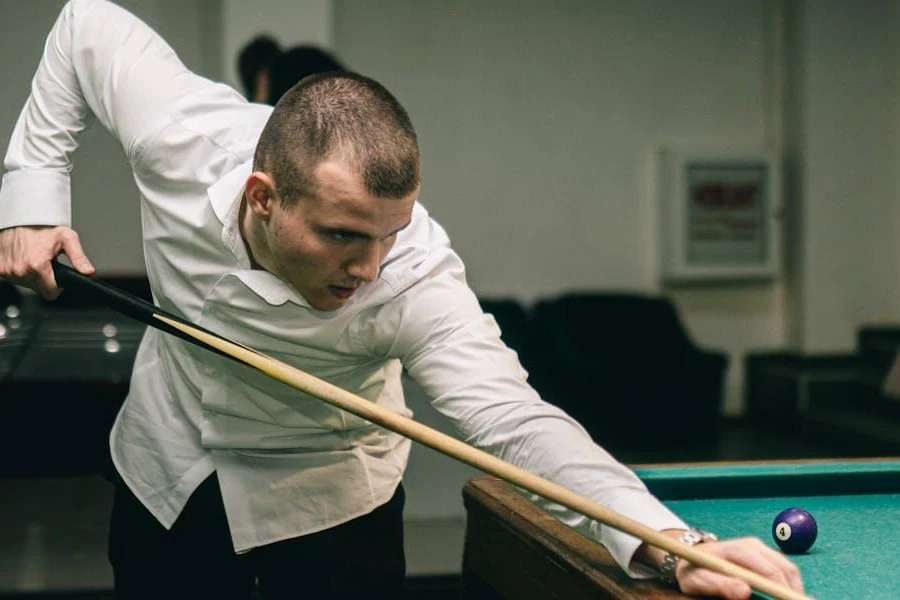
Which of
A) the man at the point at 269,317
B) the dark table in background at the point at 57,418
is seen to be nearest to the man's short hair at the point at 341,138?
the man at the point at 269,317

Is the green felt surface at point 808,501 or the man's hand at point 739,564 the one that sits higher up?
the man's hand at point 739,564

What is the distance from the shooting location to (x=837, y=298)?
6.10 metres

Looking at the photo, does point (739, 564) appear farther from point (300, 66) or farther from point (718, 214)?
point (718, 214)

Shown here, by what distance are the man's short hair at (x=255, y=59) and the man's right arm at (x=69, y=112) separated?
1678 mm

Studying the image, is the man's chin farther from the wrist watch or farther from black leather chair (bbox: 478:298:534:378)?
black leather chair (bbox: 478:298:534:378)

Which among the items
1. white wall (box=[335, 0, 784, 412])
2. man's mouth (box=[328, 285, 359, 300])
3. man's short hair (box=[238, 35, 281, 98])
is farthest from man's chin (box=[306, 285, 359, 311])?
white wall (box=[335, 0, 784, 412])

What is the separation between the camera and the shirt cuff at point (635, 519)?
128 cm

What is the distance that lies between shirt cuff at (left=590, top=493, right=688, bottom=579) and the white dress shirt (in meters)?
0.16

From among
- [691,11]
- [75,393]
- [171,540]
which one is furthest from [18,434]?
[691,11]

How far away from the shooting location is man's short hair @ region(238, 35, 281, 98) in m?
3.59

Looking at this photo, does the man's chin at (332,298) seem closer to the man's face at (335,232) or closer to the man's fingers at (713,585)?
the man's face at (335,232)

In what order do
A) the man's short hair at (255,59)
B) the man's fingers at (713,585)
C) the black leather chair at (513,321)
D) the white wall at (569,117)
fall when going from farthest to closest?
the white wall at (569,117) < the black leather chair at (513,321) < the man's short hair at (255,59) < the man's fingers at (713,585)

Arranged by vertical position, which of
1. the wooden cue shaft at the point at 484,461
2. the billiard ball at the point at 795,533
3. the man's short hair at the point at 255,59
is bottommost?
the billiard ball at the point at 795,533

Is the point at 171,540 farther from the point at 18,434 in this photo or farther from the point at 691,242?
the point at 691,242
